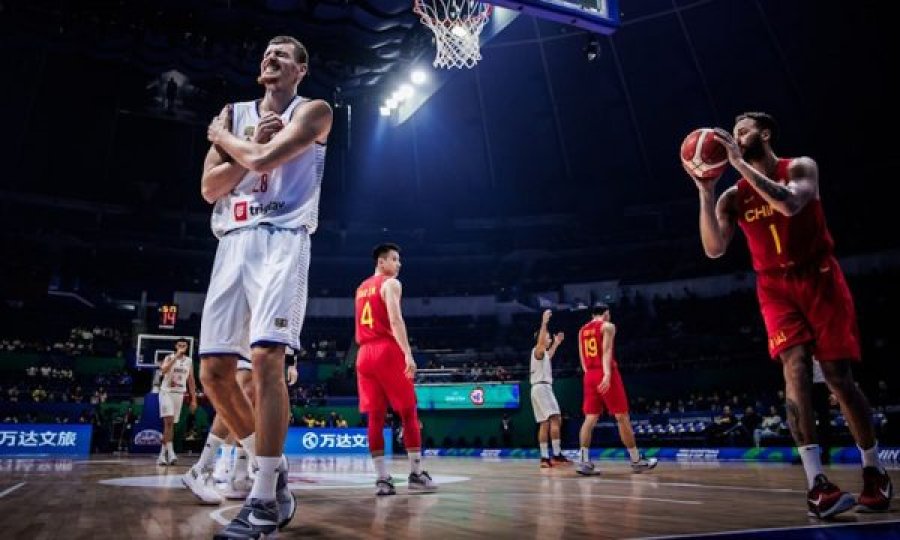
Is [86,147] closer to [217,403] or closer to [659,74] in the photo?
[659,74]

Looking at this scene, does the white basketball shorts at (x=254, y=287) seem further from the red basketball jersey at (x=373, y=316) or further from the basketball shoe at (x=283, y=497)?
the red basketball jersey at (x=373, y=316)

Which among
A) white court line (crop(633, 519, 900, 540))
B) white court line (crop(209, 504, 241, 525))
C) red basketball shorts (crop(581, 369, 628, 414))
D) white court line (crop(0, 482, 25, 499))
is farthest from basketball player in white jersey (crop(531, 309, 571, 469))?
white court line (crop(633, 519, 900, 540))

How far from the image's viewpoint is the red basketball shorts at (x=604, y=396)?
8.27 metres

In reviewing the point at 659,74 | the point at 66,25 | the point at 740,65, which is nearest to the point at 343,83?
the point at 66,25

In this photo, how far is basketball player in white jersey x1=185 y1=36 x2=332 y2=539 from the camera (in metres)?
2.71

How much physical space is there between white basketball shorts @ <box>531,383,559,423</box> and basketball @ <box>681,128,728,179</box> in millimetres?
6957

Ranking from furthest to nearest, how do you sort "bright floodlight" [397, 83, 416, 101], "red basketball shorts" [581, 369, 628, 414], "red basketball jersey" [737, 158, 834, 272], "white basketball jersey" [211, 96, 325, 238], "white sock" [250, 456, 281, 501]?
"bright floodlight" [397, 83, 416, 101], "red basketball shorts" [581, 369, 628, 414], "red basketball jersey" [737, 158, 834, 272], "white basketball jersey" [211, 96, 325, 238], "white sock" [250, 456, 281, 501]

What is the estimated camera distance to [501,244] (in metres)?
31.0

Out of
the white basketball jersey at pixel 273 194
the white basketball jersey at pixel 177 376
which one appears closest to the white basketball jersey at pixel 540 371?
the white basketball jersey at pixel 177 376

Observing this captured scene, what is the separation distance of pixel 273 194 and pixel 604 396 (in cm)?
633

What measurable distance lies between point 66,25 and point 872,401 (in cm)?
1989

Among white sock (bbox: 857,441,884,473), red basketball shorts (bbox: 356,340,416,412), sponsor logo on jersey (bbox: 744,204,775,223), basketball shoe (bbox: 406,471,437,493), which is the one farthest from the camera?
red basketball shorts (bbox: 356,340,416,412)

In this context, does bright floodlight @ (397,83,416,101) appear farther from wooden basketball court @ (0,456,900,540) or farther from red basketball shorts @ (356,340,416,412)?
wooden basketball court @ (0,456,900,540)

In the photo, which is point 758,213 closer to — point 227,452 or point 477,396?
point 227,452
